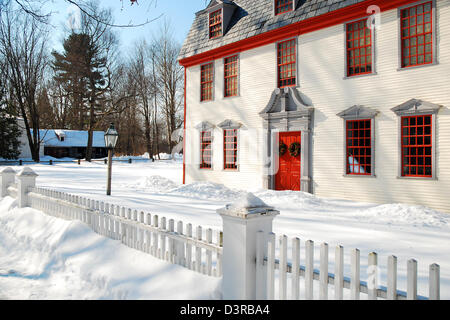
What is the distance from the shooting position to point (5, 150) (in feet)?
118

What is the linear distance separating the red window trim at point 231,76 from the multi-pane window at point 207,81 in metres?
0.86

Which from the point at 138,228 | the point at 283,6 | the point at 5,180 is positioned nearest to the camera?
the point at 138,228

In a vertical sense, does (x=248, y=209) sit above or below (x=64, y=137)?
below

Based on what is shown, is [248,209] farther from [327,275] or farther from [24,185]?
[24,185]

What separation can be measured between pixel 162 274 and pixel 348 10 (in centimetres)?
1071

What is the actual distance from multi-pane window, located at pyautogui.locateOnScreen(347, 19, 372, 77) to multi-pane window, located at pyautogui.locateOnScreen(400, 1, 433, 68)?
106cm

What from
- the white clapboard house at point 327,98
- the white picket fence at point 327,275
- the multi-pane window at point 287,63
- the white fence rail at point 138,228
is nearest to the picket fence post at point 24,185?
the white fence rail at point 138,228

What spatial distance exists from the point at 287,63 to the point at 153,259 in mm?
10598

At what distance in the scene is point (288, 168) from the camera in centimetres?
1323

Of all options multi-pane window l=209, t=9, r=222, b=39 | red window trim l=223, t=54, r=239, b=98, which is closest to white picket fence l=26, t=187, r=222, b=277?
red window trim l=223, t=54, r=239, b=98

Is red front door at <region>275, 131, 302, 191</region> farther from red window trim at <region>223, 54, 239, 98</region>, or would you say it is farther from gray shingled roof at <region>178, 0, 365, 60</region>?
gray shingled roof at <region>178, 0, 365, 60</region>

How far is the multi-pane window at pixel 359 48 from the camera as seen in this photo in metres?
11.1

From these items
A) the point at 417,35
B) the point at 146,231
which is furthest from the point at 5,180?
the point at 417,35

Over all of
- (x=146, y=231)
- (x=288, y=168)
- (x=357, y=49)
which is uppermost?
(x=357, y=49)
